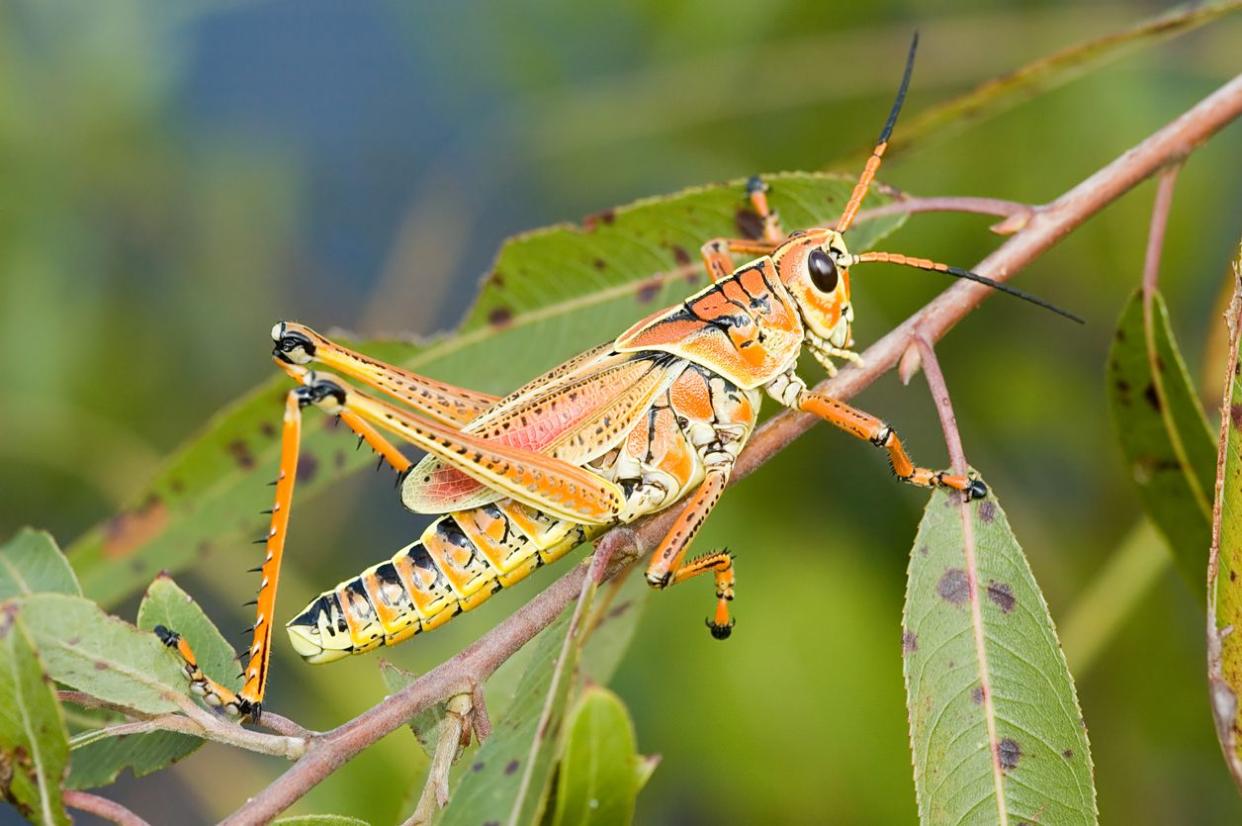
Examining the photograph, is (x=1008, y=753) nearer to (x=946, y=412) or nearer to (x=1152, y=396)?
(x=946, y=412)

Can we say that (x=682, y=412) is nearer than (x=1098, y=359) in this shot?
Yes

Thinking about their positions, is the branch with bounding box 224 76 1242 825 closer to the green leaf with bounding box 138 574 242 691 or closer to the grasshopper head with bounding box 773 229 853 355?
the grasshopper head with bounding box 773 229 853 355

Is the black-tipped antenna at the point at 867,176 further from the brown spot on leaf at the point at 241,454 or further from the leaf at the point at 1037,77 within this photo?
the brown spot on leaf at the point at 241,454

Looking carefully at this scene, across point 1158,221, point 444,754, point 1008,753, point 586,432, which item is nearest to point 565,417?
point 586,432

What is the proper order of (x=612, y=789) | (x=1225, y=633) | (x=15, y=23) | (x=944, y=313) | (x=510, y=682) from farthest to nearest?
(x=15, y=23)
(x=510, y=682)
(x=944, y=313)
(x=1225, y=633)
(x=612, y=789)

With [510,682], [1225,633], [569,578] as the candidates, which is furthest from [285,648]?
[1225,633]

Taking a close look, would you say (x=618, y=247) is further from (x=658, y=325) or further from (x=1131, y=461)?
(x=1131, y=461)
